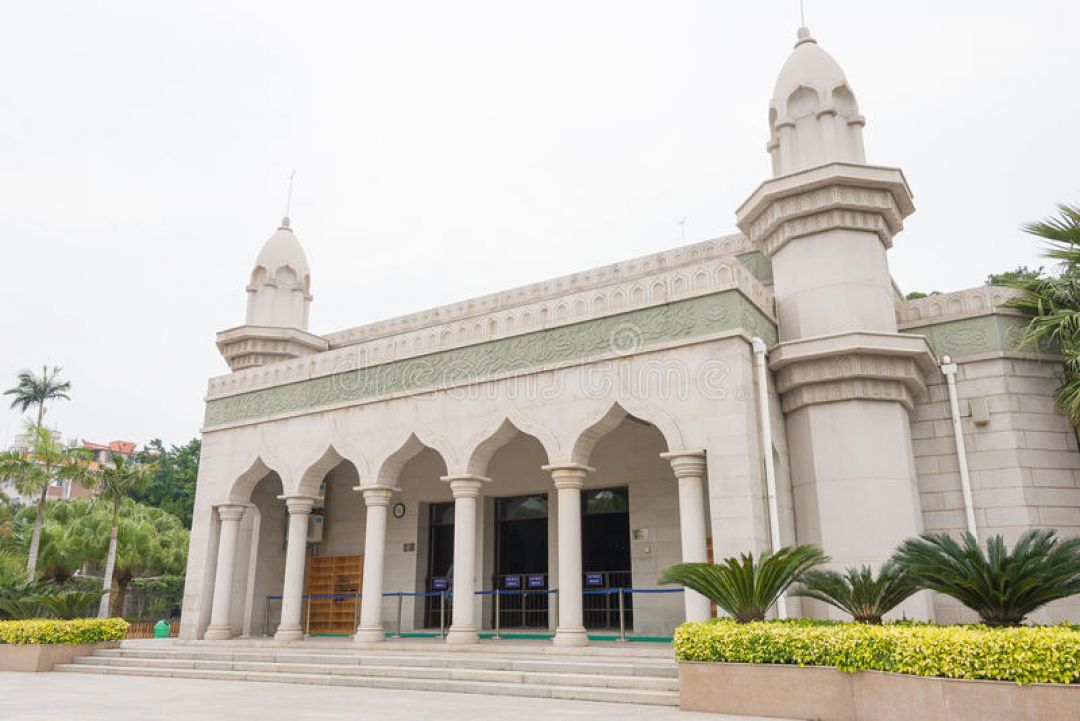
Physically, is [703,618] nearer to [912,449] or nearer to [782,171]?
[912,449]

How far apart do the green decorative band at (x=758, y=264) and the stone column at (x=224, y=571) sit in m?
11.2

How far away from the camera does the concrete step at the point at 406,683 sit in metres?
9.09

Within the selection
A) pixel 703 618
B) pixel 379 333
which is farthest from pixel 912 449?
pixel 379 333

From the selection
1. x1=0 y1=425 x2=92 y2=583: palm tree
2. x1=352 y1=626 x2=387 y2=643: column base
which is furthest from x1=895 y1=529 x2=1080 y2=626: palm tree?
x1=0 y1=425 x2=92 y2=583: palm tree

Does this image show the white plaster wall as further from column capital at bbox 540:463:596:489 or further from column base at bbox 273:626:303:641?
column base at bbox 273:626:303:641

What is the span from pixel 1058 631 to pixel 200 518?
15.1 meters

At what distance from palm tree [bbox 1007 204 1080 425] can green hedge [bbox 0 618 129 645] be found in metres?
16.9

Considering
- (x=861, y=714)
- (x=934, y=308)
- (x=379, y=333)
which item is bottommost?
(x=861, y=714)

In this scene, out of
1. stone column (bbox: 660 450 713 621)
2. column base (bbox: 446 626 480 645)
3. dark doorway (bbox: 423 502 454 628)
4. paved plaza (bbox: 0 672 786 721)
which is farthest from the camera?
dark doorway (bbox: 423 502 454 628)

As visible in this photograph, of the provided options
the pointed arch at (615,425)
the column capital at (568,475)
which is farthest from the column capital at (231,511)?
the pointed arch at (615,425)

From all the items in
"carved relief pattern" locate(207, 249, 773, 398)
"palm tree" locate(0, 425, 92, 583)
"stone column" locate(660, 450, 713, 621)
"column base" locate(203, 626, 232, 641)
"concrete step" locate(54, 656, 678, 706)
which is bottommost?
"concrete step" locate(54, 656, 678, 706)

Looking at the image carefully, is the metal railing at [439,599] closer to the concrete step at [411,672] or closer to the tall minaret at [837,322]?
the concrete step at [411,672]

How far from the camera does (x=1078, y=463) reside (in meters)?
12.0

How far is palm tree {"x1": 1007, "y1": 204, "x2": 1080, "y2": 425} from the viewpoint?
1147 cm
